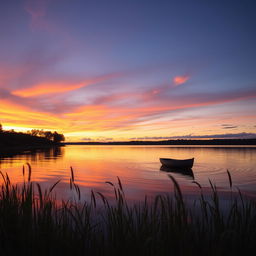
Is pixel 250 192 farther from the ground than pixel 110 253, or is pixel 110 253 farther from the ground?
pixel 110 253

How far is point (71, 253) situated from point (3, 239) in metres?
1.66

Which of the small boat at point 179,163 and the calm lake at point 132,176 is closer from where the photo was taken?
the calm lake at point 132,176

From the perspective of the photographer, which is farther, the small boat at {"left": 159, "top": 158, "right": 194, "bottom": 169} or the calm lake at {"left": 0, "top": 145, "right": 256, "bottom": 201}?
the small boat at {"left": 159, "top": 158, "right": 194, "bottom": 169}

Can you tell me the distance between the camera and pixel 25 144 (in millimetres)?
149625

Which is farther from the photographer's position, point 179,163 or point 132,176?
point 179,163

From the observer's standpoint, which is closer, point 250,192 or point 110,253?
point 110,253

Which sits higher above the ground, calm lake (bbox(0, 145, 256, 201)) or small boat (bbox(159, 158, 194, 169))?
small boat (bbox(159, 158, 194, 169))

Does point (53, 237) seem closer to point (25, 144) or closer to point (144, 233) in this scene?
point (144, 233)

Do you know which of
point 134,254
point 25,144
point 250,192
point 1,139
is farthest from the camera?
point 25,144

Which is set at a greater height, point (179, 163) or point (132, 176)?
point (179, 163)

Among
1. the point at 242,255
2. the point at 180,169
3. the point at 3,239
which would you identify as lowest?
the point at 180,169

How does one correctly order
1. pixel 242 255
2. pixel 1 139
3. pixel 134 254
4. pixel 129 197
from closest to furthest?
pixel 134 254 < pixel 242 255 < pixel 129 197 < pixel 1 139

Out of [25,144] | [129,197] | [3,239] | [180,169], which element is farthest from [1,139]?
[3,239]

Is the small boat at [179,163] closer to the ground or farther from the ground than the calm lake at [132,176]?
farther from the ground
